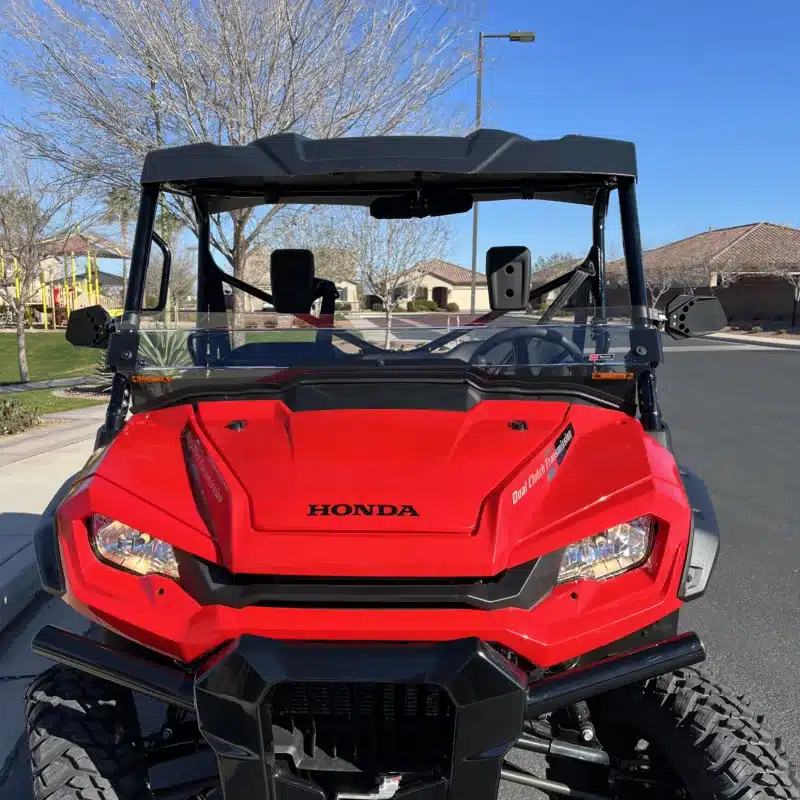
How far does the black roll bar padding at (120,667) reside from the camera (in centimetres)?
165

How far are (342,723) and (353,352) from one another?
1308 millimetres

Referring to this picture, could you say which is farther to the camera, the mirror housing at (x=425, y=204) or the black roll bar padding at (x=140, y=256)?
the mirror housing at (x=425, y=204)

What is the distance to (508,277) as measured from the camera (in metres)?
2.85

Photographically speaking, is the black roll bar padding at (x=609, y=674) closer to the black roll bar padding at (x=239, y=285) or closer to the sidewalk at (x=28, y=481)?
the black roll bar padding at (x=239, y=285)

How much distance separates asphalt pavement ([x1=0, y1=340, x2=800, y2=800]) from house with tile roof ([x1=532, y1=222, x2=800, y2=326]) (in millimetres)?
30614

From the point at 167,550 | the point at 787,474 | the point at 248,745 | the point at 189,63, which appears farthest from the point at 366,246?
the point at 189,63

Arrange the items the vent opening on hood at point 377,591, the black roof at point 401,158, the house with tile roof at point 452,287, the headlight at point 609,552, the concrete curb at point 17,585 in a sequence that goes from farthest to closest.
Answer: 1. the concrete curb at point 17,585
2. the house with tile roof at point 452,287
3. the black roof at point 401,158
4. the headlight at point 609,552
5. the vent opening on hood at point 377,591

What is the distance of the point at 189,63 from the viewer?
32.1 ft

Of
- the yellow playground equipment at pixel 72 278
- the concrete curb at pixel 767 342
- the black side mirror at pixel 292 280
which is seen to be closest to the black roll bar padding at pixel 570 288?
the black side mirror at pixel 292 280

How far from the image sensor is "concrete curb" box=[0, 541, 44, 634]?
402 cm

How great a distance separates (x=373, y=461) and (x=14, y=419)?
8348mm

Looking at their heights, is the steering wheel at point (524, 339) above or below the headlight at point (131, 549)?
above

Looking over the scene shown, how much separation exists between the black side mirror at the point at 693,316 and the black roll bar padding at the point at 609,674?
4.25 feet

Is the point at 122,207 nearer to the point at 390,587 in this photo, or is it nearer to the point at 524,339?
the point at 524,339
